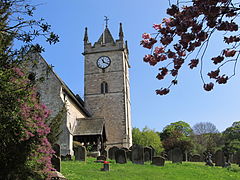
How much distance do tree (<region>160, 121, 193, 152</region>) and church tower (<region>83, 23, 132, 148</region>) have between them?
604 inches

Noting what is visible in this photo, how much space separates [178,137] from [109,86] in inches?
890

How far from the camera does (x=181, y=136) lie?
50094 mm

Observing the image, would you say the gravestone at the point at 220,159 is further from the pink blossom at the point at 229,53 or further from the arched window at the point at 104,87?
the arched window at the point at 104,87

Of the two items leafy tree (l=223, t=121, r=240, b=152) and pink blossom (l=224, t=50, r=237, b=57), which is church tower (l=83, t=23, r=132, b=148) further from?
pink blossom (l=224, t=50, r=237, b=57)

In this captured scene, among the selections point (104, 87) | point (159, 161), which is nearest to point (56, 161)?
point (159, 161)

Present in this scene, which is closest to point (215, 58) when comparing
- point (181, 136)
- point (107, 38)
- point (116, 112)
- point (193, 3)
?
point (193, 3)

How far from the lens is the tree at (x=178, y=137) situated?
45.1 meters

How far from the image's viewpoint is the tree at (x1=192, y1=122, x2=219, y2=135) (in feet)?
186

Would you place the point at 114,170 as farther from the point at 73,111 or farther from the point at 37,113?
the point at 73,111

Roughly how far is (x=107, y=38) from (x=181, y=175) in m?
25.0

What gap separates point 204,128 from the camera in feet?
189

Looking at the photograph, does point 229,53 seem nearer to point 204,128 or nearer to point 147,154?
point 147,154

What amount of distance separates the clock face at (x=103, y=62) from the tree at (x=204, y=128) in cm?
3078

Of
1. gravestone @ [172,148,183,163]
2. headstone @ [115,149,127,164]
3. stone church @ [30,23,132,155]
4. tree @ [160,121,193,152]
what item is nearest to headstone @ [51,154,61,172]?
headstone @ [115,149,127,164]
